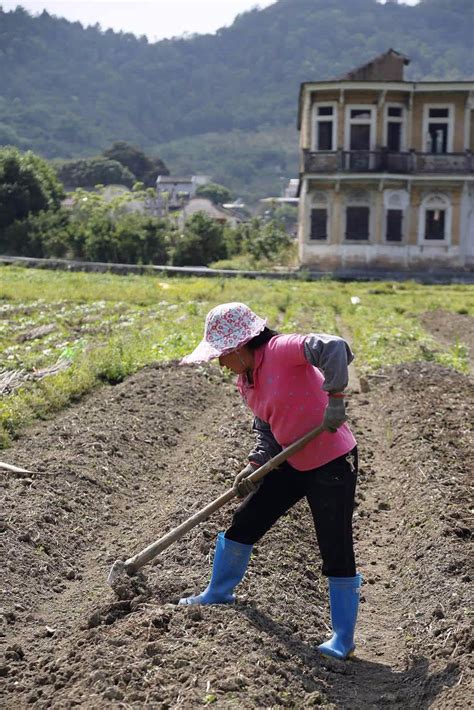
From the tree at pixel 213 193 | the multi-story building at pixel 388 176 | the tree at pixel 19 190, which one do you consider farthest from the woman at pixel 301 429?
the tree at pixel 213 193

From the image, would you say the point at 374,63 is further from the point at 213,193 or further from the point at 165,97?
the point at 165,97

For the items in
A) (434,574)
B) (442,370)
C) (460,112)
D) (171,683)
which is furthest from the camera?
(460,112)

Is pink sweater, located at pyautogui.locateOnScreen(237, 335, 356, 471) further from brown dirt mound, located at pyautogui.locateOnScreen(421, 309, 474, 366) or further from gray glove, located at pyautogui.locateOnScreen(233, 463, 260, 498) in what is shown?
brown dirt mound, located at pyautogui.locateOnScreen(421, 309, 474, 366)

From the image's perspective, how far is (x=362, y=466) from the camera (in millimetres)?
8711

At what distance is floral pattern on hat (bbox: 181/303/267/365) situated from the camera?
476 cm

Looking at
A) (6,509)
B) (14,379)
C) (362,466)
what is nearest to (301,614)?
(6,509)

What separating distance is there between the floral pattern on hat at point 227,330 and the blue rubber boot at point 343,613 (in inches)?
49.9

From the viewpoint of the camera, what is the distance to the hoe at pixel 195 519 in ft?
15.5

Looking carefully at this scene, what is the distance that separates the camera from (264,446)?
17.0ft

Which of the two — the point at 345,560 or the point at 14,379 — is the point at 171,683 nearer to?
the point at 345,560

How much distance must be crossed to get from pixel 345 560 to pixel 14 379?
25.1ft

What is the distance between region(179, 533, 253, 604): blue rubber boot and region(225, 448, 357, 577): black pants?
0.56ft

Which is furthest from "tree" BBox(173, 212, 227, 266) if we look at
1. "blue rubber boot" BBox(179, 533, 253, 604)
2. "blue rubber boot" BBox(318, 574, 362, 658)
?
"blue rubber boot" BBox(318, 574, 362, 658)

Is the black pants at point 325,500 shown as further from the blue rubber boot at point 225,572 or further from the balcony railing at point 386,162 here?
the balcony railing at point 386,162
